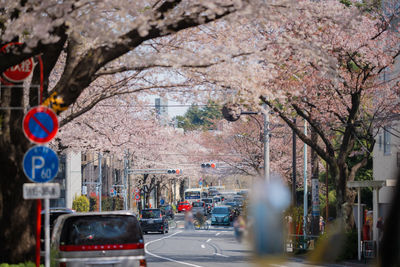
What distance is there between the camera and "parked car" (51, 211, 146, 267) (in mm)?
12398

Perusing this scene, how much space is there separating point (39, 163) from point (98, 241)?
2805mm

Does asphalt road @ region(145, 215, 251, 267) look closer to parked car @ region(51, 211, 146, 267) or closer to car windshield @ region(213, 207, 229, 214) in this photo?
parked car @ region(51, 211, 146, 267)

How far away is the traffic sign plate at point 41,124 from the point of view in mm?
10180

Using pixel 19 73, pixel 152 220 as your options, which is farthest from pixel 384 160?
pixel 19 73

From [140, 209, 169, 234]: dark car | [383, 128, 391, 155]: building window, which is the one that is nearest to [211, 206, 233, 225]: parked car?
[140, 209, 169, 234]: dark car

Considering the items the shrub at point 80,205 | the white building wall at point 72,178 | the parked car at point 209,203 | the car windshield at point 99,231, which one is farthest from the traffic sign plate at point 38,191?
the parked car at point 209,203

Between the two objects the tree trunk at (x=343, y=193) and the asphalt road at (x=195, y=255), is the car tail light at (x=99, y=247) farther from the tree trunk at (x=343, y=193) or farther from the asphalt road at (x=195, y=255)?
the tree trunk at (x=343, y=193)

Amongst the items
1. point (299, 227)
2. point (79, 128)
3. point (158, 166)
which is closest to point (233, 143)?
point (158, 166)

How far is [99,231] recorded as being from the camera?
1256 cm

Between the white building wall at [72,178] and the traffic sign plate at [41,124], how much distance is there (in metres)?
47.4

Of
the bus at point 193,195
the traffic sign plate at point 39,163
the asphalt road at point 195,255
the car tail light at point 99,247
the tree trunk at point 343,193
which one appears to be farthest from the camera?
the bus at point 193,195

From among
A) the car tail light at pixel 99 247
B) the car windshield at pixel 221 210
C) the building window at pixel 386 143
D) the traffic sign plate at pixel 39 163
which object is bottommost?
the car windshield at pixel 221 210

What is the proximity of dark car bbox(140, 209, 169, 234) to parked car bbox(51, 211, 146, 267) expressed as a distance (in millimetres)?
34571

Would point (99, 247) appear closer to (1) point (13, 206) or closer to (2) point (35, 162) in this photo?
(1) point (13, 206)
